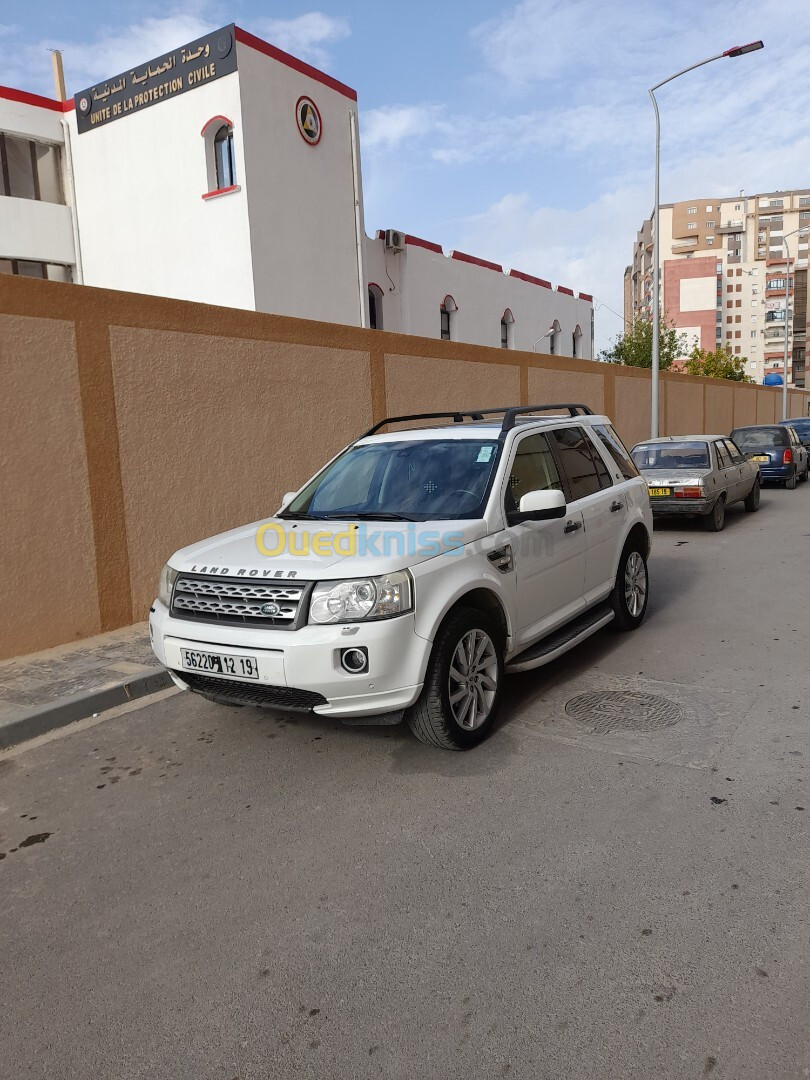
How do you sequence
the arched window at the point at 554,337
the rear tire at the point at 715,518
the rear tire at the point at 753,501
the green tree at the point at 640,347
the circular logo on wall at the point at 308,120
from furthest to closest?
the green tree at the point at 640,347 → the arched window at the point at 554,337 → the circular logo on wall at the point at 308,120 → the rear tire at the point at 753,501 → the rear tire at the point at 715,518

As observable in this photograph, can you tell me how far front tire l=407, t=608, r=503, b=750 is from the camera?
13.2 feet

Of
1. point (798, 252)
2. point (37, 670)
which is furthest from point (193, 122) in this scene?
point (798, 252)

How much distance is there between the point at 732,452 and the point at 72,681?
11.3 meters

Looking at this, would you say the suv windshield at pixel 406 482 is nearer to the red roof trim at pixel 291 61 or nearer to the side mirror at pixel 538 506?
the side mirror at pixel 538 506

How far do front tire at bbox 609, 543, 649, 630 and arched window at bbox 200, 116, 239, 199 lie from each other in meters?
16.3

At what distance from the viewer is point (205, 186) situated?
19.8m

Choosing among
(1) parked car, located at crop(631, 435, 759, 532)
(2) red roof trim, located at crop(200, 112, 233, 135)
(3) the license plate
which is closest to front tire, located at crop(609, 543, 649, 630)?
(3) the license plate

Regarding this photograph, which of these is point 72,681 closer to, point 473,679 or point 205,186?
point 473,679

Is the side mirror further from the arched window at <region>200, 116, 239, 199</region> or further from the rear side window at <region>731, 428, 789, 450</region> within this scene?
the arched window at <region>200, 116, 239, 199</region>

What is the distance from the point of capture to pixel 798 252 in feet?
388

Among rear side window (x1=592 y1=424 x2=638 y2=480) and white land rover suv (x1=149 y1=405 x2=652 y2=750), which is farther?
rear side window (x1=592 y1=424 x2=638 y2=480)

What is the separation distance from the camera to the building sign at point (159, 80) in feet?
61.2

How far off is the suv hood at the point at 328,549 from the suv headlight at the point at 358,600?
0.05 m

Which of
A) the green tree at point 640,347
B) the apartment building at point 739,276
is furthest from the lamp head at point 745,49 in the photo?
the apartment building at point 739,276
